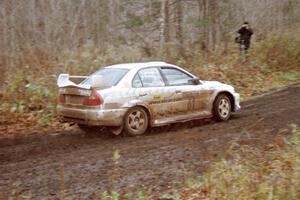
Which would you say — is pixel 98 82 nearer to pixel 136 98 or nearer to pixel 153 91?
pixel 136 98

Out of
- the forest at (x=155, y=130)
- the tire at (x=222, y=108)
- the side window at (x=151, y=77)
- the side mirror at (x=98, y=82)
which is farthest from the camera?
the tire at (x=222, y=108)

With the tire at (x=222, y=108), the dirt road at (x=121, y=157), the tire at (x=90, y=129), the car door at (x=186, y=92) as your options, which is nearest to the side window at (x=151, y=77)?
the car door at (x=186, y=92)

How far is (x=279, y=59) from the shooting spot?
22188mm

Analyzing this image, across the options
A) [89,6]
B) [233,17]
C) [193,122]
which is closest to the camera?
[193,122]

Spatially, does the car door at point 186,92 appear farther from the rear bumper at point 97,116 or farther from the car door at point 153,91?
the rear bumper at point 97,116

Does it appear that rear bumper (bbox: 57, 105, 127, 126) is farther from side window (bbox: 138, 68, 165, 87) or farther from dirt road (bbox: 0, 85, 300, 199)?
side window (bbox: 138, 68, 165, 87)

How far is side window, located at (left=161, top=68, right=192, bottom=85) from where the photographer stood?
11.1m

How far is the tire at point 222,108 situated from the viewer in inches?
466

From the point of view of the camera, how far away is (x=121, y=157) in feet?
27.7

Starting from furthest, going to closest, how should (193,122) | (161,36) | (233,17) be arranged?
(233,17) < (161,36) < (193,122)

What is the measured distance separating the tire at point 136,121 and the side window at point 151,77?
0.65 metres

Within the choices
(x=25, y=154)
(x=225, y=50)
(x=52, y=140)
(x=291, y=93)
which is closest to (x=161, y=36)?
(x=225, y=50)

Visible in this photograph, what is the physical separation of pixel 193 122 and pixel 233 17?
15.2 m

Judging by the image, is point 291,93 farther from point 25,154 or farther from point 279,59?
point 25,154
